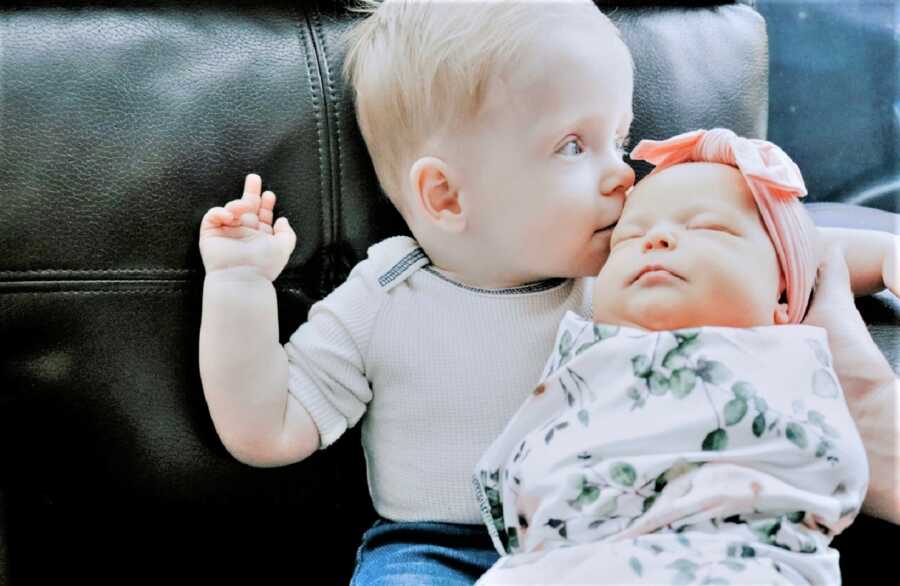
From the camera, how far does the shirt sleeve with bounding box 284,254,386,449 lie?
879mm

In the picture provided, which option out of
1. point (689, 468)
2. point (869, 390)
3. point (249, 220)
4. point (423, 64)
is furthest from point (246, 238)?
point (869, 390)

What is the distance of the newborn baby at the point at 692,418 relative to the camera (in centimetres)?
70

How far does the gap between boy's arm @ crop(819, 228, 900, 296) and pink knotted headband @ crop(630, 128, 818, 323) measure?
0.13 m

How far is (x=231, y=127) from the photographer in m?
0.90

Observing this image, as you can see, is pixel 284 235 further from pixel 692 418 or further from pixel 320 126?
pixel 692 418

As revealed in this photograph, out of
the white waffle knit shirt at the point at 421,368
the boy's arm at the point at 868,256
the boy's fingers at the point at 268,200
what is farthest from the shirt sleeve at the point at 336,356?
the boy's arm at the point at 868,256

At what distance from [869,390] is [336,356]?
1.58 ft

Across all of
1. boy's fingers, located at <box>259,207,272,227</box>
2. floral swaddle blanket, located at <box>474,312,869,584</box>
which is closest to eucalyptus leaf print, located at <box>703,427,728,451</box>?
floral swaddle blanket, located at <box>474,312,869,584</box>

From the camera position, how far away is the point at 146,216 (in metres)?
0.87

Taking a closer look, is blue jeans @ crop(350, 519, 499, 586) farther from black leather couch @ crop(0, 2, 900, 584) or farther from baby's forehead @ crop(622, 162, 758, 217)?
baby's forehead @ crop(622, 162, 758, 217)

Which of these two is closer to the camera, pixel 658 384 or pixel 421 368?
pixel 658 384

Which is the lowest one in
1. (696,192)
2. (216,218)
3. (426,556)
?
(426,556)

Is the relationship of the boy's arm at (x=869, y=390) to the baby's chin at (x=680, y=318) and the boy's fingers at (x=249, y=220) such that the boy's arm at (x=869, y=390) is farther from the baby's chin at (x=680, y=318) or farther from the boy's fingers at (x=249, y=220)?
the boy's fingers at (x=249, y=220)

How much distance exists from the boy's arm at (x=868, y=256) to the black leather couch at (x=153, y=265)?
36 millimetres
